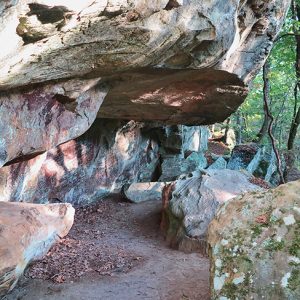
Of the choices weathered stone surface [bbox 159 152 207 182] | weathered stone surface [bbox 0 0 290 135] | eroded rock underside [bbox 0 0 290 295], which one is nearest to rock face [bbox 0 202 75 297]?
eroded rock underside [bbox 0 0 290 295]

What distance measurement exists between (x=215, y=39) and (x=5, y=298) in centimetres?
606

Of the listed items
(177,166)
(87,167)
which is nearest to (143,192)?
(87,167)

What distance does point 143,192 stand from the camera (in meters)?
12.7

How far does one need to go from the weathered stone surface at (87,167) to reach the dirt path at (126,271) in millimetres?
1758

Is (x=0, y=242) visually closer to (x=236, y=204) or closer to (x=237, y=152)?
(x=236, y=204)

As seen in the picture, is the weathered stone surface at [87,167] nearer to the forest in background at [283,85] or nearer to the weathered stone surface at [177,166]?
the weathered stone surface at [177,166]

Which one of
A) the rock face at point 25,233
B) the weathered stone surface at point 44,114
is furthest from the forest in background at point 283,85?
the rock face at point 25,233

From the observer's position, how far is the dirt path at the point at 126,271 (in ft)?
19.3

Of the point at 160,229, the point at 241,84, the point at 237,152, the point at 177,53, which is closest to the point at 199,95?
the point at 241,84

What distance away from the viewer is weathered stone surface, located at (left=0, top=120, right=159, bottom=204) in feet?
29.8

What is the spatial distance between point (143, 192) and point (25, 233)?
276 inches

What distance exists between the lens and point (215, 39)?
7.05 metres

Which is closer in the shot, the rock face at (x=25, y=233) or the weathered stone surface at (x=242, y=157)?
the rock face at (x=25, y=233)

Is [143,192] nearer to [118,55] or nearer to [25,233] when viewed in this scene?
[25,233]
